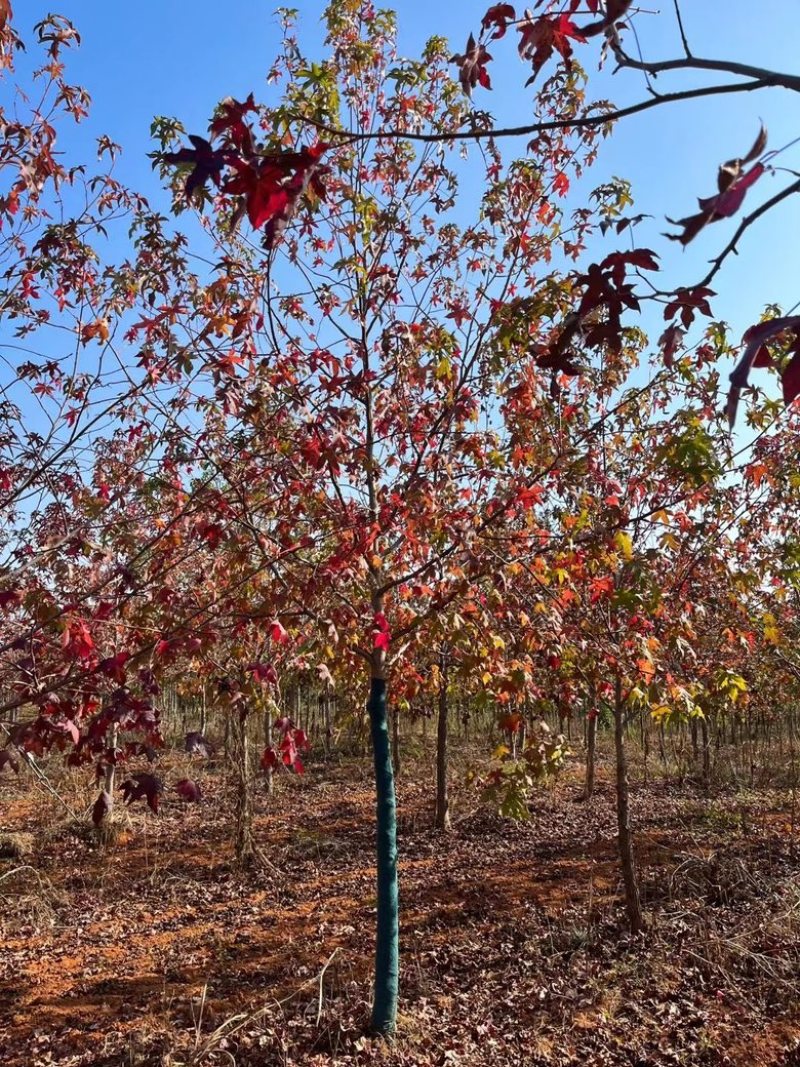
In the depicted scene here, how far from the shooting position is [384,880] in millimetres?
5387

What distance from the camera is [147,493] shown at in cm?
514

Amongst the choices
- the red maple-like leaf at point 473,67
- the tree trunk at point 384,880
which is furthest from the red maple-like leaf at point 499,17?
the tree trunk at point 384,880

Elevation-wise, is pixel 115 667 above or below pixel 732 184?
below

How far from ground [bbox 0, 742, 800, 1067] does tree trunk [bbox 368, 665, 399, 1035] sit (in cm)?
24

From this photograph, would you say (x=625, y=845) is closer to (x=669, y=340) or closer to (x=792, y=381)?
(x=669, y=340)

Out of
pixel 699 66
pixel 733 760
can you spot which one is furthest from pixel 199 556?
pixel 733 760

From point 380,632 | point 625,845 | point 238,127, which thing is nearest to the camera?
point 238,127

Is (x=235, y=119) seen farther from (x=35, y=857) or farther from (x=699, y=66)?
(x=35, y=857)

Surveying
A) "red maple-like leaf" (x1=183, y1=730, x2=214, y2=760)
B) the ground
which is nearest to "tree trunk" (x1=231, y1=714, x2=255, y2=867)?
the ground

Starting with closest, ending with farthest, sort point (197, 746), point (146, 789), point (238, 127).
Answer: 1. point (238, 127)
2. point (146, 789)
3. point (197, 746)

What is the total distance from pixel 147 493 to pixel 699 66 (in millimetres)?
4452

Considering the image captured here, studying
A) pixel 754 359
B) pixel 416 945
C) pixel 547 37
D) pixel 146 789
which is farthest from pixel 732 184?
pixel 416 945

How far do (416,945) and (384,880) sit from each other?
113 inches

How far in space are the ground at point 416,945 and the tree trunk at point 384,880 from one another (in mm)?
243
